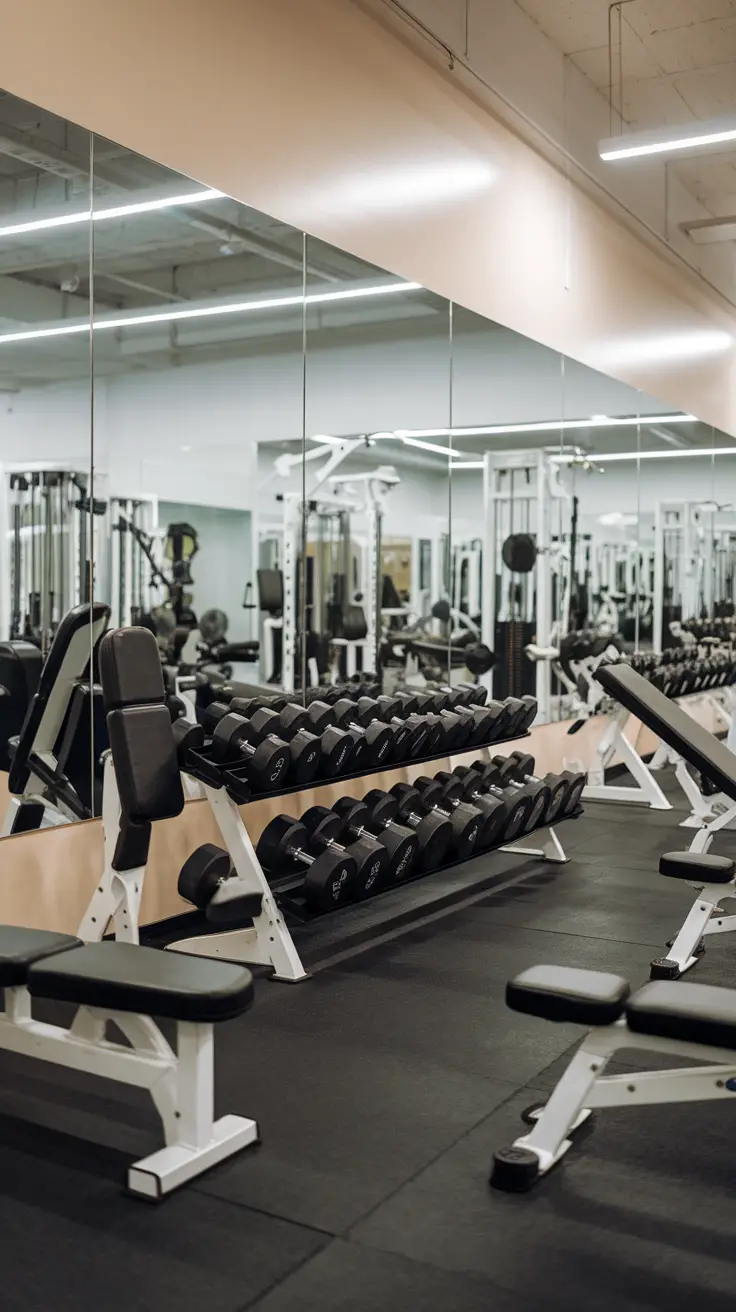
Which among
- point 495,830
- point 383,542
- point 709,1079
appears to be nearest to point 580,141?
point 383,542

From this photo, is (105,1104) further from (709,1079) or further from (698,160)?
(698,160)

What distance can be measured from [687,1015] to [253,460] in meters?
2.87

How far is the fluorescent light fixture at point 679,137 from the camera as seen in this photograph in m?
5.32

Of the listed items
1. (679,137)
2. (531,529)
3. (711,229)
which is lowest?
(531,529)

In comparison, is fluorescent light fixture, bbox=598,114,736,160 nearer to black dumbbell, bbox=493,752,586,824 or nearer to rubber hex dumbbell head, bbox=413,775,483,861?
black dumbbell, bbox=493,752,586,824

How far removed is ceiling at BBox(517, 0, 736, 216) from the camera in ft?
18.5

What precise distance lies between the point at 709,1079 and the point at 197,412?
2734 mm

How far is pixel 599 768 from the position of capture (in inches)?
256

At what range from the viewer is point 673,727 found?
12.3 feet

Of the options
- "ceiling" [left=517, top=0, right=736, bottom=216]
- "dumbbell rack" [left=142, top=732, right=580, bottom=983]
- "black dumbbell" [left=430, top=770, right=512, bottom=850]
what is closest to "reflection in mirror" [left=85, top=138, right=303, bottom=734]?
"dumbbell rack" [left=142, top=732, right=580, bottom=983]

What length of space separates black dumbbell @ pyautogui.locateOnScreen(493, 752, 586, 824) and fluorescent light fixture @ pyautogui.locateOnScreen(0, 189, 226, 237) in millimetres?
2293

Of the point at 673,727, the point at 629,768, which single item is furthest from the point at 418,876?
the point at 629,768

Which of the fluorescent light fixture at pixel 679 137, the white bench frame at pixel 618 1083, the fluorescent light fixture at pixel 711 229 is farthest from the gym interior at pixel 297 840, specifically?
the fluorescent light fixture at pixel 711 229

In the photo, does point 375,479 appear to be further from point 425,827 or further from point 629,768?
point 629,768
